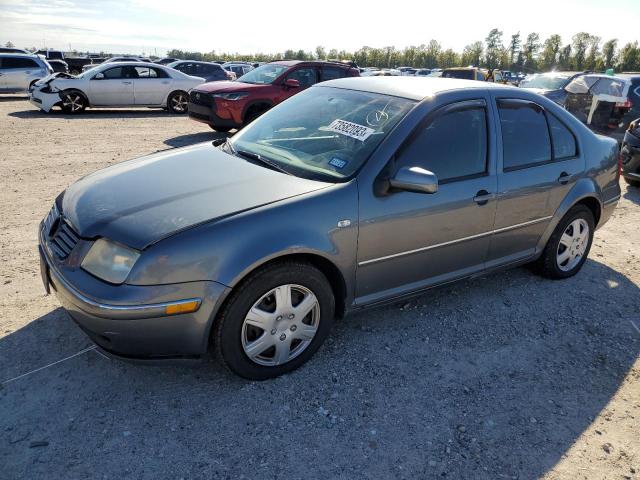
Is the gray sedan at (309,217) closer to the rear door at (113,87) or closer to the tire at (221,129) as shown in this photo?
the tire at (221,129)

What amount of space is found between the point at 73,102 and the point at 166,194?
12298 millimetres

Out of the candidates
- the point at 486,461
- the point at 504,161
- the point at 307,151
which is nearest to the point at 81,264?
the point at 307,151

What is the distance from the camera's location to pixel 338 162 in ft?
10.3

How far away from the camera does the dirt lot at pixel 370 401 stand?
7.87ft

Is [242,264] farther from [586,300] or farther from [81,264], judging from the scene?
[586,300]

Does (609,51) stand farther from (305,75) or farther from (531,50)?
(305,75)

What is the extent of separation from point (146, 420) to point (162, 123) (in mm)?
11308

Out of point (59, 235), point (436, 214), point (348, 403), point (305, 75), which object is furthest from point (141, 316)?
point (305, 75)

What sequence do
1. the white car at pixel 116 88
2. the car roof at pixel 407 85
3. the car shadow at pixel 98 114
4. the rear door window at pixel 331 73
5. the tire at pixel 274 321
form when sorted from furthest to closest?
the white car at pixel 116 88 < the car shadow at pixel 98 114 < the rear door window at pixel 331 73 < the car roof at pixel 407 85 < the tire at pixel 274 321

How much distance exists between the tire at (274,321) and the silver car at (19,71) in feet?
55.9

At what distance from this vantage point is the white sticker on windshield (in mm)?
3230

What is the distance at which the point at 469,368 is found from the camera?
10.4ft

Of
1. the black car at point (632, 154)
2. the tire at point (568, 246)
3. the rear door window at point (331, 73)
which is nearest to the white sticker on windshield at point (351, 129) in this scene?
the tire at point (568, 246)

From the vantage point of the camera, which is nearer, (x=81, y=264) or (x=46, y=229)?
(x=81, y=264)
